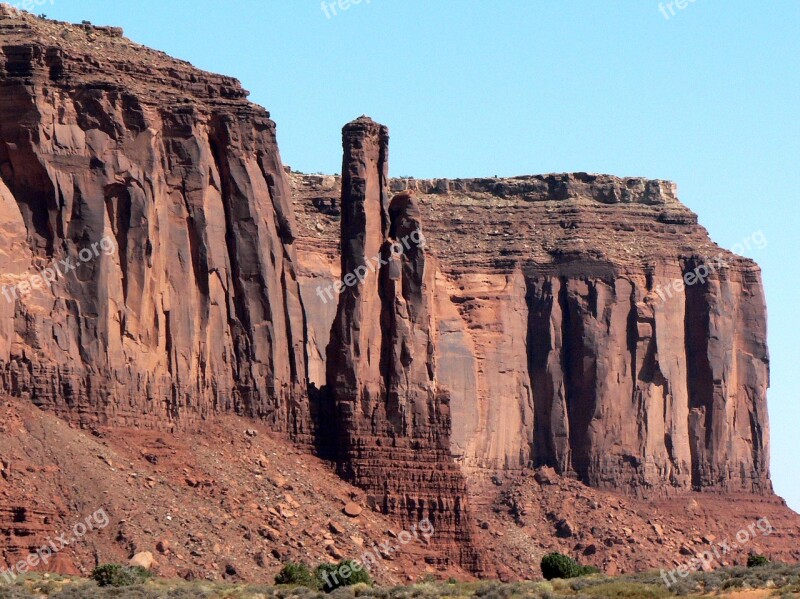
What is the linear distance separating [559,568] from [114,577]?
16.2 meters

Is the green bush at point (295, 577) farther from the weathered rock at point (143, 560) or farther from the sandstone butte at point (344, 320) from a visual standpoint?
the sandstone butte at point (344, 320)

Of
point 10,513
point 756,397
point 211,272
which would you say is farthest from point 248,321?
point 756,397

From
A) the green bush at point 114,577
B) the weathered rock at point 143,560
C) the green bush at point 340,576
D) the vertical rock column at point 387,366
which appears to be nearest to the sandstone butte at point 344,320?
the vertical rock column at point 387,366

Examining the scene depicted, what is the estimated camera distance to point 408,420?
112 meters

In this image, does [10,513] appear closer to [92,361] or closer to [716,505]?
[92,361]

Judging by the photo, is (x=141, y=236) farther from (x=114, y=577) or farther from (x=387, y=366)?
(x=114, y=577)

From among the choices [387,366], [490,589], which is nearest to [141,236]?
[387,366]

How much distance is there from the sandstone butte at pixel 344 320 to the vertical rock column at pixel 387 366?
8 centimetres

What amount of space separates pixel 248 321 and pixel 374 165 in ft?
29.7

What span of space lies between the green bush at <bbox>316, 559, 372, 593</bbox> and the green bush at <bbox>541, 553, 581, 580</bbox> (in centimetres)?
576

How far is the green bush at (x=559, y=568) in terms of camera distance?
9538 cm

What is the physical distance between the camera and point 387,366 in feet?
371

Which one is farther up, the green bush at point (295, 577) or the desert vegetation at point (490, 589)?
the green bush at point (295, 577)

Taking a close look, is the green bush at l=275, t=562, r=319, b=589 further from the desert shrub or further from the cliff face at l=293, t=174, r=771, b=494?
the cliff face at l=293, t=174, r=771, b=494
